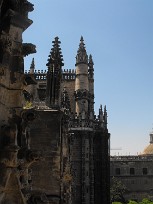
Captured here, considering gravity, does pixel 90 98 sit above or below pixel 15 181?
above

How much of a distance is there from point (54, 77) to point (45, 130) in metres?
2.19

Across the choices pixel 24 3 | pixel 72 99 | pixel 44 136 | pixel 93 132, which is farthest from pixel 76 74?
pixel 24 3

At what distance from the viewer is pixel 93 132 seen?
95.9 ft

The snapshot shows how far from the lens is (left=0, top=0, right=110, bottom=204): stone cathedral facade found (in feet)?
13.2

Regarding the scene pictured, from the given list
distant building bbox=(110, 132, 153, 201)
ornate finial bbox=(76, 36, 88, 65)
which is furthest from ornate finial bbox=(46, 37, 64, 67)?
distant building bbox=(110, 132, 153, 201)

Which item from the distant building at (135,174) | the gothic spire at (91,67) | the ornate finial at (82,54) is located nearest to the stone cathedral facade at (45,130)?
the ornate finial at (82,54)

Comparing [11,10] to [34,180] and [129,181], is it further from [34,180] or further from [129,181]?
[129,181]

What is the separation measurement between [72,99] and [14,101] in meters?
27.3

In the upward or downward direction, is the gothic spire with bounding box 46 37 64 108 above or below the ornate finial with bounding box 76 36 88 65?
below

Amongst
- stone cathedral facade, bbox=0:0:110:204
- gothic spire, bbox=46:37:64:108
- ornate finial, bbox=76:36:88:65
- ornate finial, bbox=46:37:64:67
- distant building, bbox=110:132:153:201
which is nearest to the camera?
stone cathedral facade, bbox=0:0:110:204

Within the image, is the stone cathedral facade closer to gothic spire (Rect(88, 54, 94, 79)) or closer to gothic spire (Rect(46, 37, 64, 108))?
gothic spire (Rect(46, 37, 64, 108))

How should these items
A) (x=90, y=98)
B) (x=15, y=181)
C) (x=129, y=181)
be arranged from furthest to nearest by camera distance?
(x=129, y=181), (x=90, y=98), (x=15, y=181)

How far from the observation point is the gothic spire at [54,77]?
12.4m

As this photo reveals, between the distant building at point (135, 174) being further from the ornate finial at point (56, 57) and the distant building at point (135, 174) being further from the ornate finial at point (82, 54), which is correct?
the ornate finial at point (56, 57)
